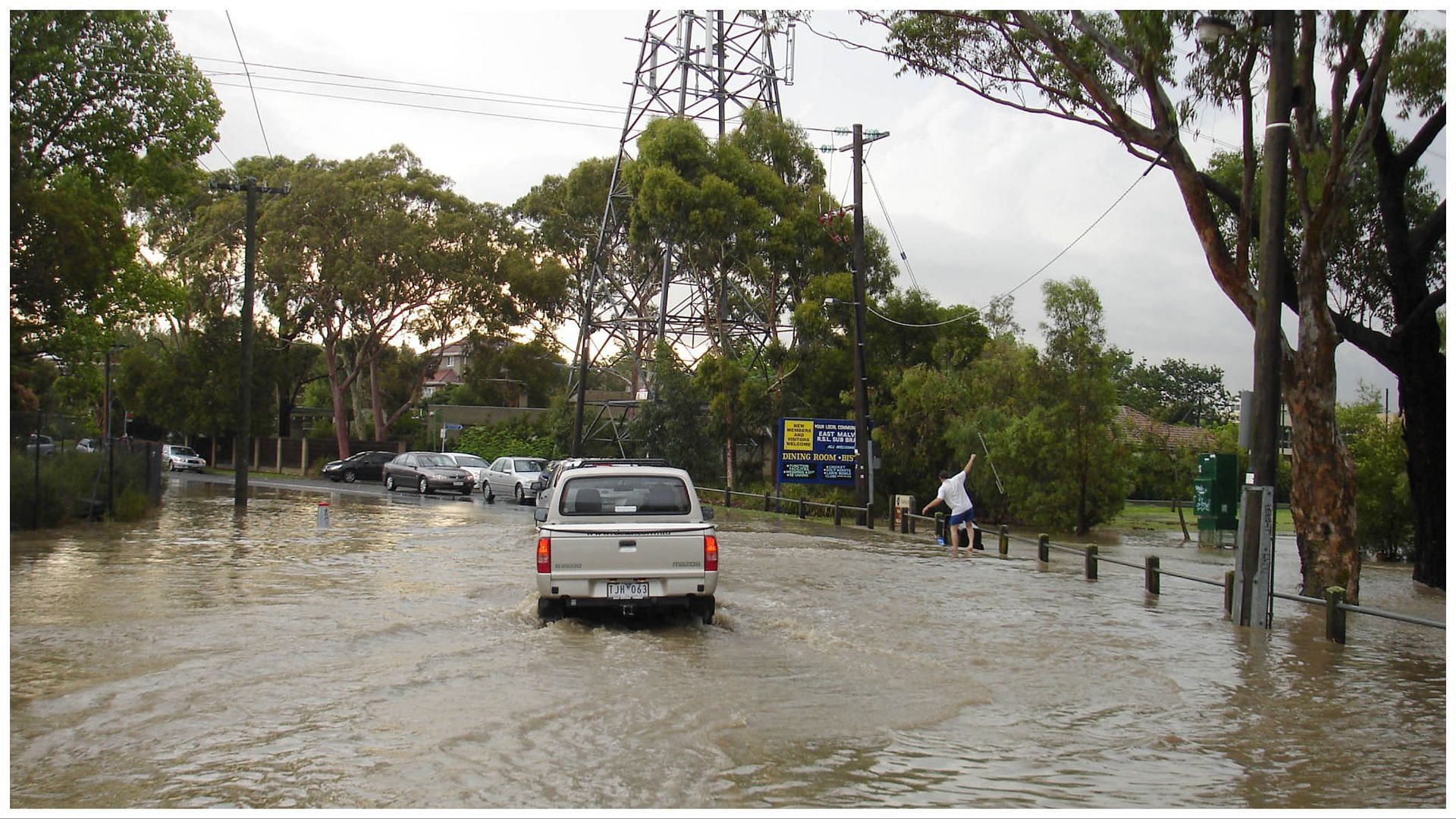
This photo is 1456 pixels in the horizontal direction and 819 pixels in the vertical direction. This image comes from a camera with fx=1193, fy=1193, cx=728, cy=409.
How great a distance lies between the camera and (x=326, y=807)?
20.4ft

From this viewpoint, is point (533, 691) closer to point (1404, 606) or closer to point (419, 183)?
point (1404, 606)

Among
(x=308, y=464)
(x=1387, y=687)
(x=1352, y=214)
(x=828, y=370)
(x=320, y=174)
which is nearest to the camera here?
(x=1387, y=687)

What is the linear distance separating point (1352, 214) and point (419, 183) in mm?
37431

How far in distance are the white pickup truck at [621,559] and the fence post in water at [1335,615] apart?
21.0ft

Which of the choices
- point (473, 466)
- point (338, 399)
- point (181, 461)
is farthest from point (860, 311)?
point (181, 461)

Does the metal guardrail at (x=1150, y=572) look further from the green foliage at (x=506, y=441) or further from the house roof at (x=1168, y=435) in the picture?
the green foliage at (x=506, y=441)

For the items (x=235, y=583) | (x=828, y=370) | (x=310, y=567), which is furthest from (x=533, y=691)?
(x=828, y=370)

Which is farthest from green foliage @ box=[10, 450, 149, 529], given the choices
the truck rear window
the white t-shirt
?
the white t-shirt

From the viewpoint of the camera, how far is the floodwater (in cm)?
675

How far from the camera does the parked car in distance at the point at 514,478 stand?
1448 inches

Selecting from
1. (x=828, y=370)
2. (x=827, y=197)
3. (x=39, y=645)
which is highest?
(x=827, y=197)

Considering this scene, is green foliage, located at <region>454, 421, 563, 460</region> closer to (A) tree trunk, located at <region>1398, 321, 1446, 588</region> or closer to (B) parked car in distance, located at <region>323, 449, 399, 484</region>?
(B) parked car in distance, located at <region>323, 449, 399, 484</region>

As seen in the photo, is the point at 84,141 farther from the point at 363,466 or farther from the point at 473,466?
the point at 363,466

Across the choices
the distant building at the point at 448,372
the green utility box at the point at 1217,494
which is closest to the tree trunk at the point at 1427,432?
the green utility box at the point at 1217,494
